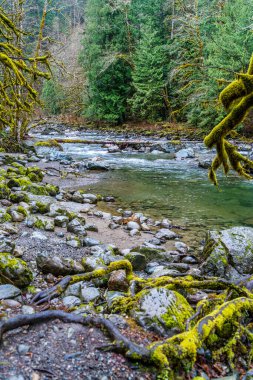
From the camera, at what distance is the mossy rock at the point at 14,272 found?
10.9ft

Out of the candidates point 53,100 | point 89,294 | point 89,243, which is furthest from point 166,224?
point 53,100

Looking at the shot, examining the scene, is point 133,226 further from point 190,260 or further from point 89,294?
point 89,294

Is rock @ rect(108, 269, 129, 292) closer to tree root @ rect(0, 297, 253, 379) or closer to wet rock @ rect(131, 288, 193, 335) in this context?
wet rock @ rect(131, 288, 193, 335)

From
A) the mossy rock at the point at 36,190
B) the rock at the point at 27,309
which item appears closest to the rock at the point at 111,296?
the rock at the point at 27,309

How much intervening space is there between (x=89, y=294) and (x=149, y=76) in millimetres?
31785

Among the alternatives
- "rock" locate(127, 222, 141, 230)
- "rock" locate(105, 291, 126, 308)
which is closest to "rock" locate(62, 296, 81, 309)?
"rock" locate(105, 291, 126, 308)

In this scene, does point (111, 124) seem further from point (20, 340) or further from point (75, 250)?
point (20, 340)

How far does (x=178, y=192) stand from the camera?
11.1m

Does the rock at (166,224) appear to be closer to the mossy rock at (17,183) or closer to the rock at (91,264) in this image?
the rock at (91,264)

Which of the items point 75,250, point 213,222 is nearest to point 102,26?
point 213,222

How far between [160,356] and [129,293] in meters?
1.09

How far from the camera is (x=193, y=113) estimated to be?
27.9 m

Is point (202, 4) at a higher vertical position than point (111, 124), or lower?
higher

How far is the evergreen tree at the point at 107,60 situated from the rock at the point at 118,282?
32.8 meters
